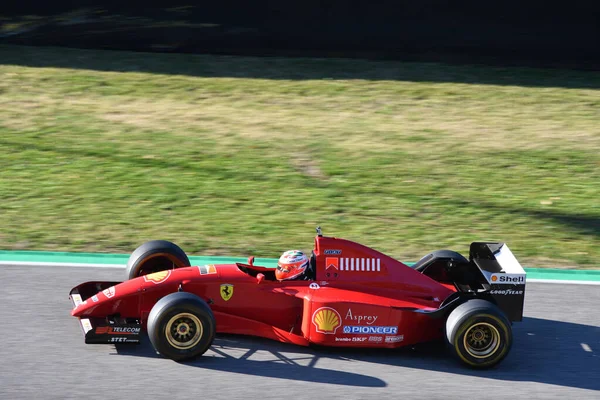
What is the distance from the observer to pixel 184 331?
19.9 feet

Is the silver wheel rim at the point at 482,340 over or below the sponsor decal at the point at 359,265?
below

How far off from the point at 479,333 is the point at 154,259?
260 centimetres

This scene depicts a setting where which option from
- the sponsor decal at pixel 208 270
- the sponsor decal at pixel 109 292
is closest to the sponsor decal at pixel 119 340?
the sponsor decal at pixel 109 292

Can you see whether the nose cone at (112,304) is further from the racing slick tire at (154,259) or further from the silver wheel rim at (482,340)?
the silver wheel rim at (482,340)

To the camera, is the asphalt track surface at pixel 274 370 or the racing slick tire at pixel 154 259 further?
the racing slick tire at pixel 154 259

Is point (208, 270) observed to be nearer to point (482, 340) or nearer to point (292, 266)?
point (292, 266)

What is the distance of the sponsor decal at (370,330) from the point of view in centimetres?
631

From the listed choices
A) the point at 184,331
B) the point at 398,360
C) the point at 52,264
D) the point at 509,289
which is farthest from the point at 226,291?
the point at 52,264

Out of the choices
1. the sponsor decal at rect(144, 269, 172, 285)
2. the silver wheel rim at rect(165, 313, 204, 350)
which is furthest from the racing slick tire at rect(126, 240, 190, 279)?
the silver wheel rim at rect(165, 313, 204, 350)

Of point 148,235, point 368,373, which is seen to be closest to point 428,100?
point 148,235

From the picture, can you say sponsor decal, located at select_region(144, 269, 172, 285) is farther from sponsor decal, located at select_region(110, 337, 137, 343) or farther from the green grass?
the green grass

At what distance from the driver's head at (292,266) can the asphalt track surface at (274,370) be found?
515 mm

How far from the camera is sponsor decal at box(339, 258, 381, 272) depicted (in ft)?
21.5

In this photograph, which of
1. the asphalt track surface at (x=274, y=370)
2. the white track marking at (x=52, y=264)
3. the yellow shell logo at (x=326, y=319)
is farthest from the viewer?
the white track marking at (x=52, y=264)
